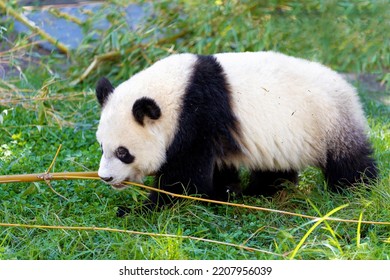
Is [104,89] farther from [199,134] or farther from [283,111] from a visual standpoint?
[283,111]

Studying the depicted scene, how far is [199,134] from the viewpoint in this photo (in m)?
4.84

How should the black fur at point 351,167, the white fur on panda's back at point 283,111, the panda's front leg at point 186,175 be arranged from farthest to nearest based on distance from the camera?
the black fur at point 351,167
the white fur on panda's back at point 283,111
the panda's front leg at point 186,175

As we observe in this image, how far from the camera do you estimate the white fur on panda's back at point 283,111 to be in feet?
16.3

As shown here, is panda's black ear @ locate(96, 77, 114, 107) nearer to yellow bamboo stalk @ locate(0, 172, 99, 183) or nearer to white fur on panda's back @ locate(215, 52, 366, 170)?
yellow bamboo stalk @ locate(0, 172, 99, 183)

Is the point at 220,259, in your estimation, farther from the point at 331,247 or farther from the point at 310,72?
the point at 310,72

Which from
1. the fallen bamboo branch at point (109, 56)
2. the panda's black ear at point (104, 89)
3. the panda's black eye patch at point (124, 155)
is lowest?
the fallen bamboo branch at point (109, 56)

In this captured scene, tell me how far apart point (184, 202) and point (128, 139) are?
604 mm

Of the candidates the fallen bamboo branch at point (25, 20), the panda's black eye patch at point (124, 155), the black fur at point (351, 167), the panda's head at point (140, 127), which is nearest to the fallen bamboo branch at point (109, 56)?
the fallen bamboo branch at point (25, 20)

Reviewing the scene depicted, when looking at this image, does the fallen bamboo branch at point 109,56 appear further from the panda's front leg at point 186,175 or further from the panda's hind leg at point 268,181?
the panda's front leg at point 186,175

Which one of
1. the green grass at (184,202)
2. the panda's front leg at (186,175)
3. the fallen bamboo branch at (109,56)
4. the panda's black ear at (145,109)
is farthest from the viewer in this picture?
the fallen bamboo branch at (109,56)

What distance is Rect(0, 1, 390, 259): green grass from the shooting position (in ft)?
14.0

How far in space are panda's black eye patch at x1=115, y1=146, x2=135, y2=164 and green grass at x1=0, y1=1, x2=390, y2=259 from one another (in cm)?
23

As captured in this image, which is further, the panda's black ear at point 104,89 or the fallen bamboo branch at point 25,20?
the fallen bamboo branch at point 25,20

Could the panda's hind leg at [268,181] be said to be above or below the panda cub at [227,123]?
below
